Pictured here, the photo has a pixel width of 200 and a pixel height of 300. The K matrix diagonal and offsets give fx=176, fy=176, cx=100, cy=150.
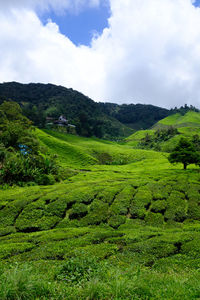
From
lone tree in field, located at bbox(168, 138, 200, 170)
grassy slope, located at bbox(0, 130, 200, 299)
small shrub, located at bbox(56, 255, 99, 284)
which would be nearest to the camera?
grassy slope, located at bbox(0, 130, 200, 299)

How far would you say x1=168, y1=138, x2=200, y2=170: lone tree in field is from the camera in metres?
35.4

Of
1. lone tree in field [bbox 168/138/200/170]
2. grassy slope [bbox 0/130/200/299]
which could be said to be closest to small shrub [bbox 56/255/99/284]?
grassy slope [bbox 0/130/200/299]

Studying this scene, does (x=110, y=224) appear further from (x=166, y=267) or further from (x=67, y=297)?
(x=67, y=297)

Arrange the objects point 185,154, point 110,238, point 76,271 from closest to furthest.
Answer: point 76,271
point 110,238
point 185,154

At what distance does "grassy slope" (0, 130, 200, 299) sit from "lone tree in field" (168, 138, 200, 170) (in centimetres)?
928

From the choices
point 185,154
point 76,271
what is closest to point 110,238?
point 76,271

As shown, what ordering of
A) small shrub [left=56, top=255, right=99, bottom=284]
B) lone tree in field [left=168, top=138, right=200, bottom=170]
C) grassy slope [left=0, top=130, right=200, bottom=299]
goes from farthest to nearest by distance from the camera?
1. lone tree in field [left=168, top=138, right=200, bottom=170]
2. small shrub [left=56, top=255, right=99, bottom=284]
3. grassy slope [left=0, top=130, right=200, bottom=299]

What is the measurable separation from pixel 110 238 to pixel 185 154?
2927 centimetres

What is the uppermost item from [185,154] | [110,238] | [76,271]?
[185,154]

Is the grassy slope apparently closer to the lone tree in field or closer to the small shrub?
the small shrub

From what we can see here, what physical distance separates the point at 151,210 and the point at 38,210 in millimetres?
11892

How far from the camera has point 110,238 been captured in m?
12.5

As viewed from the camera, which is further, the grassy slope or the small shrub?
the small shrub

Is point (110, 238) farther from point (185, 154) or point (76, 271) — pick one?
point (185, 154)
